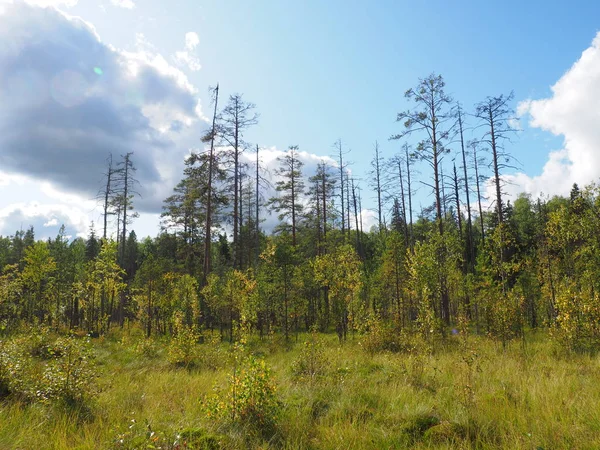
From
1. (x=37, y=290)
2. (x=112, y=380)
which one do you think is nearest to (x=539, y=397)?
(x=112, y=380)

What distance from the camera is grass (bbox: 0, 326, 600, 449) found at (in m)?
4.37

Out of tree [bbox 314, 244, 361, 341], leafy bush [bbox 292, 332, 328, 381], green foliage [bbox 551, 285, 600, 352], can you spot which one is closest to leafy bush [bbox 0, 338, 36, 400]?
leafy bush [bbox 292, 332, 328, 381]

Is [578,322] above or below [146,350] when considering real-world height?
above

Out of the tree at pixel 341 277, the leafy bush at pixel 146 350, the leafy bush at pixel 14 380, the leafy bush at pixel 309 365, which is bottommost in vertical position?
the leafy bush at pixel 146 350

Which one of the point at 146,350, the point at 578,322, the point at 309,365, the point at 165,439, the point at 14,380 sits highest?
the point at 578,322

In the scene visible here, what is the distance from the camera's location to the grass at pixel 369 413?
4.37 meters

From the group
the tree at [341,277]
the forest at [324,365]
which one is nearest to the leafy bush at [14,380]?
the forest at [324,365]

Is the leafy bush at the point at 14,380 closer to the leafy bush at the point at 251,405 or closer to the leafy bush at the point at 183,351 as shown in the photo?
the leafy bush at the point at 251,405

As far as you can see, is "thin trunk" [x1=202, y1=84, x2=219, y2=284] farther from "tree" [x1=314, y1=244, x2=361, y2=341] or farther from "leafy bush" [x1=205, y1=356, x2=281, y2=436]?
"leafy bush" [x1=205, y1=356, x2=281, y2=436]

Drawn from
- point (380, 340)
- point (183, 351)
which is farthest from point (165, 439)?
point (380, 340)

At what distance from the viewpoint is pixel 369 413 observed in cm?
545

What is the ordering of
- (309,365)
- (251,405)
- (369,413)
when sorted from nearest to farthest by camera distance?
1. (251,405)
2. (369,413)
3. (309,365)

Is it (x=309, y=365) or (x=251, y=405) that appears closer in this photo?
(x=251, y=405)

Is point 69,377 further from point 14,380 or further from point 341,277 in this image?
point 341,277
